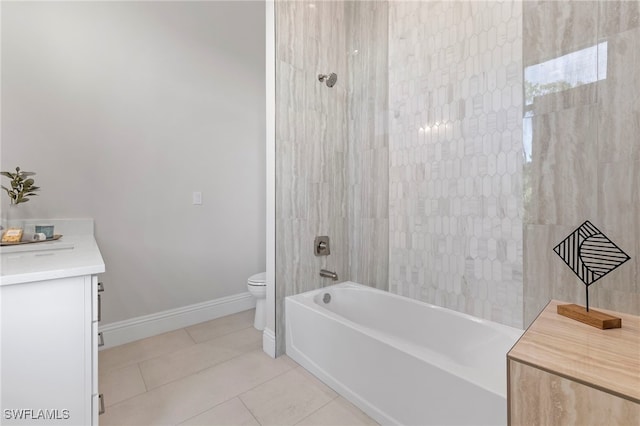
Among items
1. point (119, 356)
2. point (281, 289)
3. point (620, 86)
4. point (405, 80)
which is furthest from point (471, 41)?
point (119, 356)

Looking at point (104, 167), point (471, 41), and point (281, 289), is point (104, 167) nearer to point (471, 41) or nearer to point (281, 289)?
point (281, 289)

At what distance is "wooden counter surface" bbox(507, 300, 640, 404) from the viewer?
524 mm

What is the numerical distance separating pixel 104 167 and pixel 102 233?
0.47 metres

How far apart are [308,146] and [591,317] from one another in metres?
1.74

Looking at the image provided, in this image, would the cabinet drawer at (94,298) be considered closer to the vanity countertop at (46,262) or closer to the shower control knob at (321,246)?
the vanity countertop at (46,262)

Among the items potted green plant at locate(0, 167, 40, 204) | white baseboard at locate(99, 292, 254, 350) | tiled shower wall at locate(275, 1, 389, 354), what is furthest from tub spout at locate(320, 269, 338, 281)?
potted green plant at locate(0, 167, 40, 204)

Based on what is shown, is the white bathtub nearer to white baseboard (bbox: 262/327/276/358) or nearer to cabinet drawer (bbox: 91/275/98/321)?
white baseboard (bbox: 262/327/276/358)

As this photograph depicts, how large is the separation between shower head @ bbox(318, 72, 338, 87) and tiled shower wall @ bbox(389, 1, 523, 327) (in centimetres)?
41

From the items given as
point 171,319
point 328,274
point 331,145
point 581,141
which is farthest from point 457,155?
point 171,319

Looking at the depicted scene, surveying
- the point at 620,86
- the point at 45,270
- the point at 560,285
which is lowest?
the point at 560,285

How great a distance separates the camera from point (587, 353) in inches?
24.4

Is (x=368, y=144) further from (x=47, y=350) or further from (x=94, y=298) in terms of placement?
(x=47, y=350)

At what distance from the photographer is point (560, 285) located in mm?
1356

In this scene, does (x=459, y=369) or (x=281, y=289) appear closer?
(x=459, y=369)
